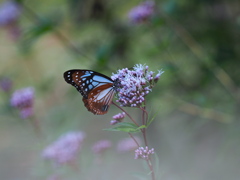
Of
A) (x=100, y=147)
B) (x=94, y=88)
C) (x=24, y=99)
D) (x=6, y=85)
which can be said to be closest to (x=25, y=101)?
(x=24, y=99)

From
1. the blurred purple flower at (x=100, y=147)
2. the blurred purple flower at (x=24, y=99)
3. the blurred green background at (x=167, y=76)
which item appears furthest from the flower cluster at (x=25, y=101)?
the blurred purple flower at (x=100, y=147)

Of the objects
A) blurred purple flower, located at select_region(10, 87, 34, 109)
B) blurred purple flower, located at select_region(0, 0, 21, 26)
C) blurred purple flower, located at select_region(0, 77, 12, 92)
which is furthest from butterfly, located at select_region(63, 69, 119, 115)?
blurred purple flower, located at select_region(0, 0, 21, 26)

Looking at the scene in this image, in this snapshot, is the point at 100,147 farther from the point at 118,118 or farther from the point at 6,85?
the point at 6,85

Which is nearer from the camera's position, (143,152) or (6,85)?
(143,152)

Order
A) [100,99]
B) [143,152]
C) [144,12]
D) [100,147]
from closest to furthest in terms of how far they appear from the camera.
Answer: [143,152]
[100,99]
[100,147]
[144,12]

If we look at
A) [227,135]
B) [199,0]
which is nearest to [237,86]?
[227,135]

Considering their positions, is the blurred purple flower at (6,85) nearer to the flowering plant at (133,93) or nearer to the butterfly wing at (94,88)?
the butterfly wing at (94,88)
